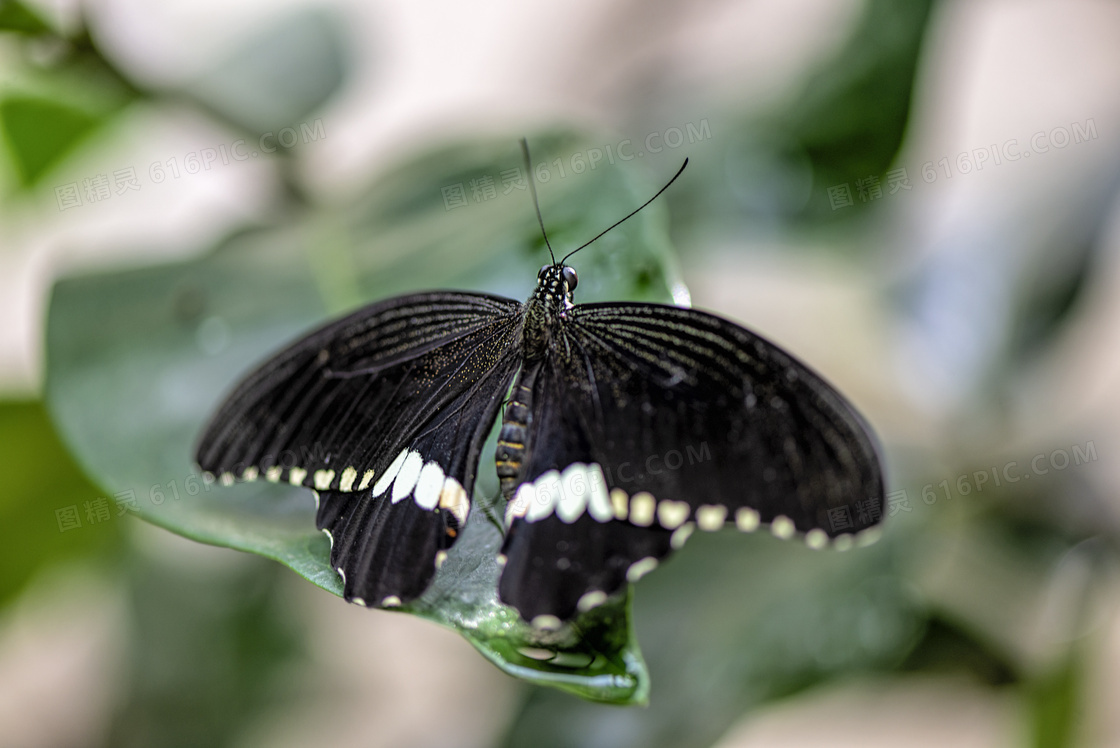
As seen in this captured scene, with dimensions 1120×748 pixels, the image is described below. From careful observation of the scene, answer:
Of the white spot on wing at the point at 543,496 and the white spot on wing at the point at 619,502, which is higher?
the white spot on wing at the point at 543,496

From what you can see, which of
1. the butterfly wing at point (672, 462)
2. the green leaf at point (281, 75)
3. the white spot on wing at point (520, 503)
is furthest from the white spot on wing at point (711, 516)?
the green leaf at point (281, 75)

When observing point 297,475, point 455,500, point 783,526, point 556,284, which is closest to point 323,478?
point 297,475

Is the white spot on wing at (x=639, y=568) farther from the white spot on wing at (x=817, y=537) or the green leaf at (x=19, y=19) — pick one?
the green leaf at (x=19, y=19)

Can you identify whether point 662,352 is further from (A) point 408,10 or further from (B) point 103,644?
(A) point 408,10

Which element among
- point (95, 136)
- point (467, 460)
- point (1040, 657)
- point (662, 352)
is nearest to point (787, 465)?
point (662, 352)

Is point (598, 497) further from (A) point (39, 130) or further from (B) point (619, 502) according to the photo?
(A) point (39, 130)

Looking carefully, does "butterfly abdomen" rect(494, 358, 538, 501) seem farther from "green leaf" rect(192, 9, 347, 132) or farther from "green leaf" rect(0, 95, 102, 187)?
"green leaf" rect(0, 95, 102, 187)

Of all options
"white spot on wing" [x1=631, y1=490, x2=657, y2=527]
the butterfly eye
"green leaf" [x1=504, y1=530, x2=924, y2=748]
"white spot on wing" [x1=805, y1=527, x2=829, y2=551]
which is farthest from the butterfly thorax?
"green leaf" [x1=504, y1=530, x2=924, y2=748]
